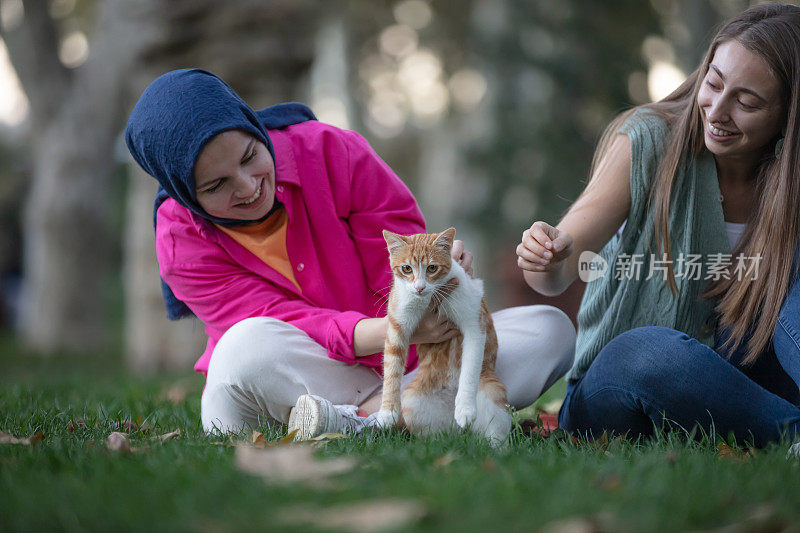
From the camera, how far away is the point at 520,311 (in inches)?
118

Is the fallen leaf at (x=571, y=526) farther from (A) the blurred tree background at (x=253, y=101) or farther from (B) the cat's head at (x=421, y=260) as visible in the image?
(A) the blurred tree background at (x=253, y=101)

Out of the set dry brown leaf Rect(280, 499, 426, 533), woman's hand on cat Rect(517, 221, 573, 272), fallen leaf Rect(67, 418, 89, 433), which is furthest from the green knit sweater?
fallen leaf Rect(67, 418, 89, 433)

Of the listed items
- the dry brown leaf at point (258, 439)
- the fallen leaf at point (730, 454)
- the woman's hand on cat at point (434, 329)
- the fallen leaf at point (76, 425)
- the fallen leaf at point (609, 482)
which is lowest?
the fallen leaf at point (76, 425)

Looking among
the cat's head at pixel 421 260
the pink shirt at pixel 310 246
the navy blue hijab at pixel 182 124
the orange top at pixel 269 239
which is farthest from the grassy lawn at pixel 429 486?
the navy blue hijab at pixel 182 124

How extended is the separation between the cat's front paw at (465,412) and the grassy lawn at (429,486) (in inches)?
2.8

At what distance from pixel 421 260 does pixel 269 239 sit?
0.73m

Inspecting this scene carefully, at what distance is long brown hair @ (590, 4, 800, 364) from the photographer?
260 cm

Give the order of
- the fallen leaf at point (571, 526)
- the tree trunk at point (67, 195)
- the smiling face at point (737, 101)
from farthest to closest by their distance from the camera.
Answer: the tree trunk at point (67, 195), the smiling face at point (737, 101), the fallen leaf at point (571, 526)

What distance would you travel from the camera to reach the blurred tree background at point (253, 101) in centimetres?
696

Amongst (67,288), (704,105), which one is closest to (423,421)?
(704,105)

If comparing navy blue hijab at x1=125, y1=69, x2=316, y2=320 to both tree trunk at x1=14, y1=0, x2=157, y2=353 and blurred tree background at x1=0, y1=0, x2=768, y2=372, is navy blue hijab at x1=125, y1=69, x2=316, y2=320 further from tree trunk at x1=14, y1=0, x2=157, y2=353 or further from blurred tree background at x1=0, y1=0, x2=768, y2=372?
tree trunk at x1=14, y1=0, x2=157, y2=353

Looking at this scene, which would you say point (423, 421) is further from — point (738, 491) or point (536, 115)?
point (536, 115)

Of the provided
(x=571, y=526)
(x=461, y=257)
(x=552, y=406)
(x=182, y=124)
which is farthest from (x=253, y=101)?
(x=571, y=526)

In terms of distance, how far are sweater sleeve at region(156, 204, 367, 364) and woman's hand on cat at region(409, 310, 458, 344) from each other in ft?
1.11
